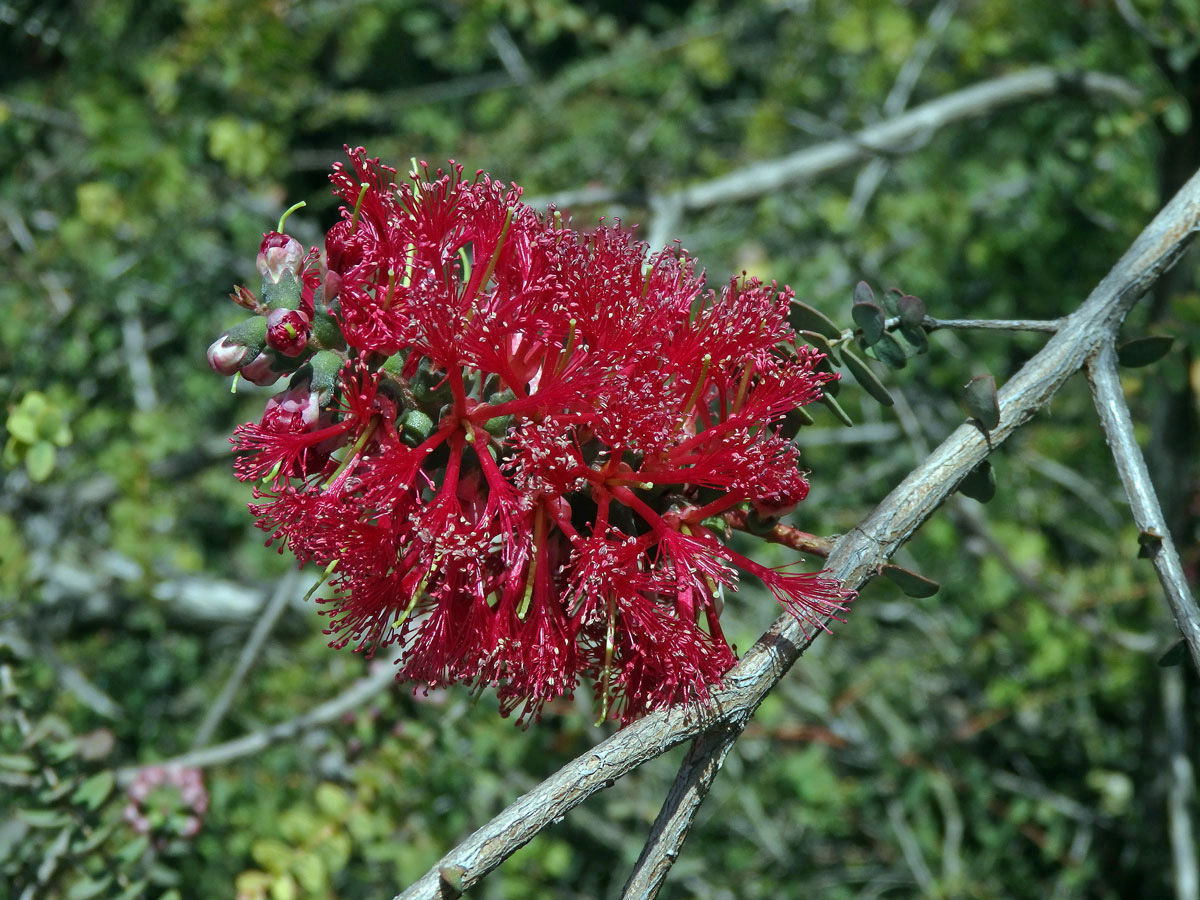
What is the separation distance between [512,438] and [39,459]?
3.74ft

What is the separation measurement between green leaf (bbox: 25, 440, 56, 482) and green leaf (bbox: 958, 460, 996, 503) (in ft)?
5.08

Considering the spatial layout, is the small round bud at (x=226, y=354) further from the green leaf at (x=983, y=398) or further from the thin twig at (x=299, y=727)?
the thin twig at (x=299, y=727)

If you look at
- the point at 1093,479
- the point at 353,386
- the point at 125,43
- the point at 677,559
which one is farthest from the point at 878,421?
the point at 125,43

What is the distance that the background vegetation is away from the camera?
2.46 m

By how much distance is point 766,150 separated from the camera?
15.4 feet

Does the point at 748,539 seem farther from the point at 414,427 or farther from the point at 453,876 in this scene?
the point at 453,876

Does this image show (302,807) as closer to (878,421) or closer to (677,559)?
(677,559)

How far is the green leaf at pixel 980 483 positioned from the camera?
1.27m

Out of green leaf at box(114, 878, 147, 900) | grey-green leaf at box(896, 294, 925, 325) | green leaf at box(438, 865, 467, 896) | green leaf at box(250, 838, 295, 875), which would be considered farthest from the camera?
green leaf at box(250, 838, 295, 875)

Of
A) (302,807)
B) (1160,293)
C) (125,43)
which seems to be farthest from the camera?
(125,43)

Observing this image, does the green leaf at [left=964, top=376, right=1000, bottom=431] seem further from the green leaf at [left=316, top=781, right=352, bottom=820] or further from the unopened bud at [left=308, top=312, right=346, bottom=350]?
the green leaf at [left=316, top=781, right=352, bottom=820]

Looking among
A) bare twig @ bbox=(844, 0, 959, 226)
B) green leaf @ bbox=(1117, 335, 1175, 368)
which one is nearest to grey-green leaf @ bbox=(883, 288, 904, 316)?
green leaf @ bbox=(1117, 335, 1175, 368)

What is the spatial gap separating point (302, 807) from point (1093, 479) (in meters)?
2.90

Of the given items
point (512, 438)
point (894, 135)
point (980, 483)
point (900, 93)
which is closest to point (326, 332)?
point (512, 438)
